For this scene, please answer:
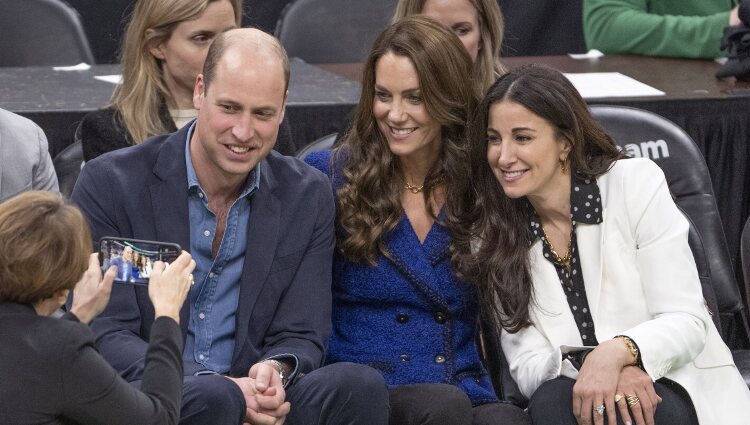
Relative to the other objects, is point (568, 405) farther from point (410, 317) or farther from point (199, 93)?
point (199, 93)

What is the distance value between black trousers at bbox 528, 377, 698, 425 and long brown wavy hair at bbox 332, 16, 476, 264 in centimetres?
57

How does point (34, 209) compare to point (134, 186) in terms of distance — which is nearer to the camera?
point (34, 209)

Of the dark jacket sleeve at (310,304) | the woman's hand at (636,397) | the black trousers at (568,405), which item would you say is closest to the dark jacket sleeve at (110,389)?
the dark jacket sleeve at (310,304)

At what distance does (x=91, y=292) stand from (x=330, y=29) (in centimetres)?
331

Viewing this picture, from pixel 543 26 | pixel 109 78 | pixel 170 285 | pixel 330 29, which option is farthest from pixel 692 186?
pixel 543 26

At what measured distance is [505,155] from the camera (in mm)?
3406

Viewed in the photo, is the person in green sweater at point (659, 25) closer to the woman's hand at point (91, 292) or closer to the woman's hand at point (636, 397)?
the woman's hand at point (636, 397)

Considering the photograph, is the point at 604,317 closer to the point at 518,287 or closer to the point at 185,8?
the point at 518,287

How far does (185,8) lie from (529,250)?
1289 millimetres

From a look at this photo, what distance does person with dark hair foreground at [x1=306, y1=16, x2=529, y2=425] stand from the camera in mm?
3502

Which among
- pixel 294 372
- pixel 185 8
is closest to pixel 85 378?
pixel 294 372

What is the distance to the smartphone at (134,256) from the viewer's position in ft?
9.64

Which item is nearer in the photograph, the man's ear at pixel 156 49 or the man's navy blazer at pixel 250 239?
the man's navy blazer at pixel 250 239

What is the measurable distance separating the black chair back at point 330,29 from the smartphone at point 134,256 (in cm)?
315
